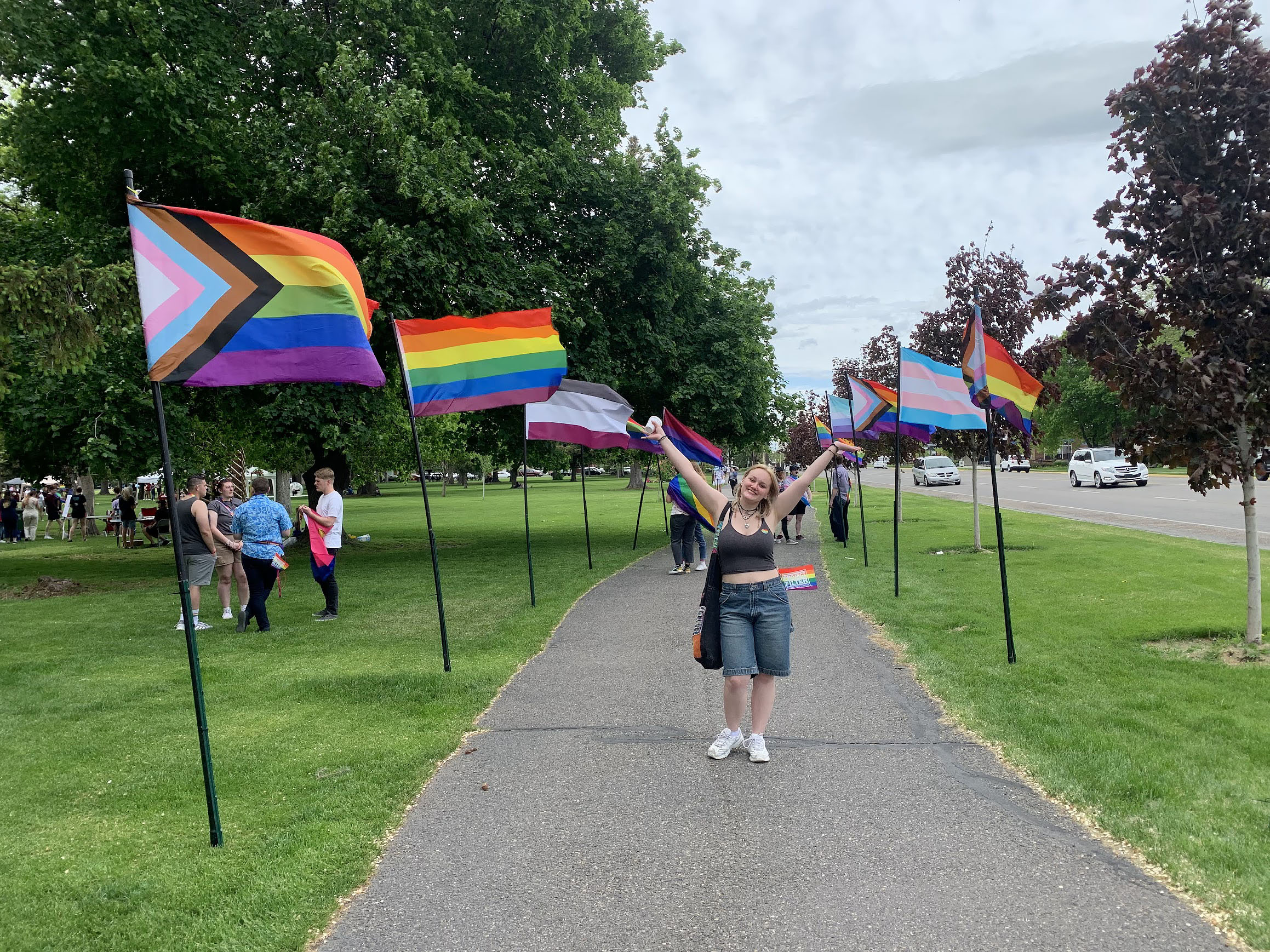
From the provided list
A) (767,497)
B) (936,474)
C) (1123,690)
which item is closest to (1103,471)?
(936,474)

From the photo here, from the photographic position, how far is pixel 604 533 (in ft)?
89.5

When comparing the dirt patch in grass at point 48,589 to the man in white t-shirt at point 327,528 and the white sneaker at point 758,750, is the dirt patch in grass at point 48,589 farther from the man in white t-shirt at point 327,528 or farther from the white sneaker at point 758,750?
the white sneaker at point 758,750

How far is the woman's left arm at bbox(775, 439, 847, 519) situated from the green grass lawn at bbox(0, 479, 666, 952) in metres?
2.72

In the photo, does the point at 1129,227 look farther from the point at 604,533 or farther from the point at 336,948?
the point at 604,533

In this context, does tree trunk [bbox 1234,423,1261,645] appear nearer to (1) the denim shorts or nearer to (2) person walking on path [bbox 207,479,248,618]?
(1) the denim shorts

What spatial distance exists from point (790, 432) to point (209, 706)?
50444 millimetres

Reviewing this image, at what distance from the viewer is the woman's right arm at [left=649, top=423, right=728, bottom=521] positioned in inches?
224

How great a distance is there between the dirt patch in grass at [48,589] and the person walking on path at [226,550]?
14.1 ft

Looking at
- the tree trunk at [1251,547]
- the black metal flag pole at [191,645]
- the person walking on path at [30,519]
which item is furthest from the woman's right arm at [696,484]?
the person walking on path at [30,519]

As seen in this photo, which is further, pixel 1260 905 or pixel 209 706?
pixel 209 706

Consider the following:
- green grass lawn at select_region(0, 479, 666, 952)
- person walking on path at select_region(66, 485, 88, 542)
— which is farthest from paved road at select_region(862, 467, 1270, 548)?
person walking on path at select_region(66, 485, 88, 542)

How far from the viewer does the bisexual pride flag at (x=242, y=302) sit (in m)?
4.96

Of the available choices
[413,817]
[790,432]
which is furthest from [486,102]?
[790,432]

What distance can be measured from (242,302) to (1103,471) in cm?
4090
